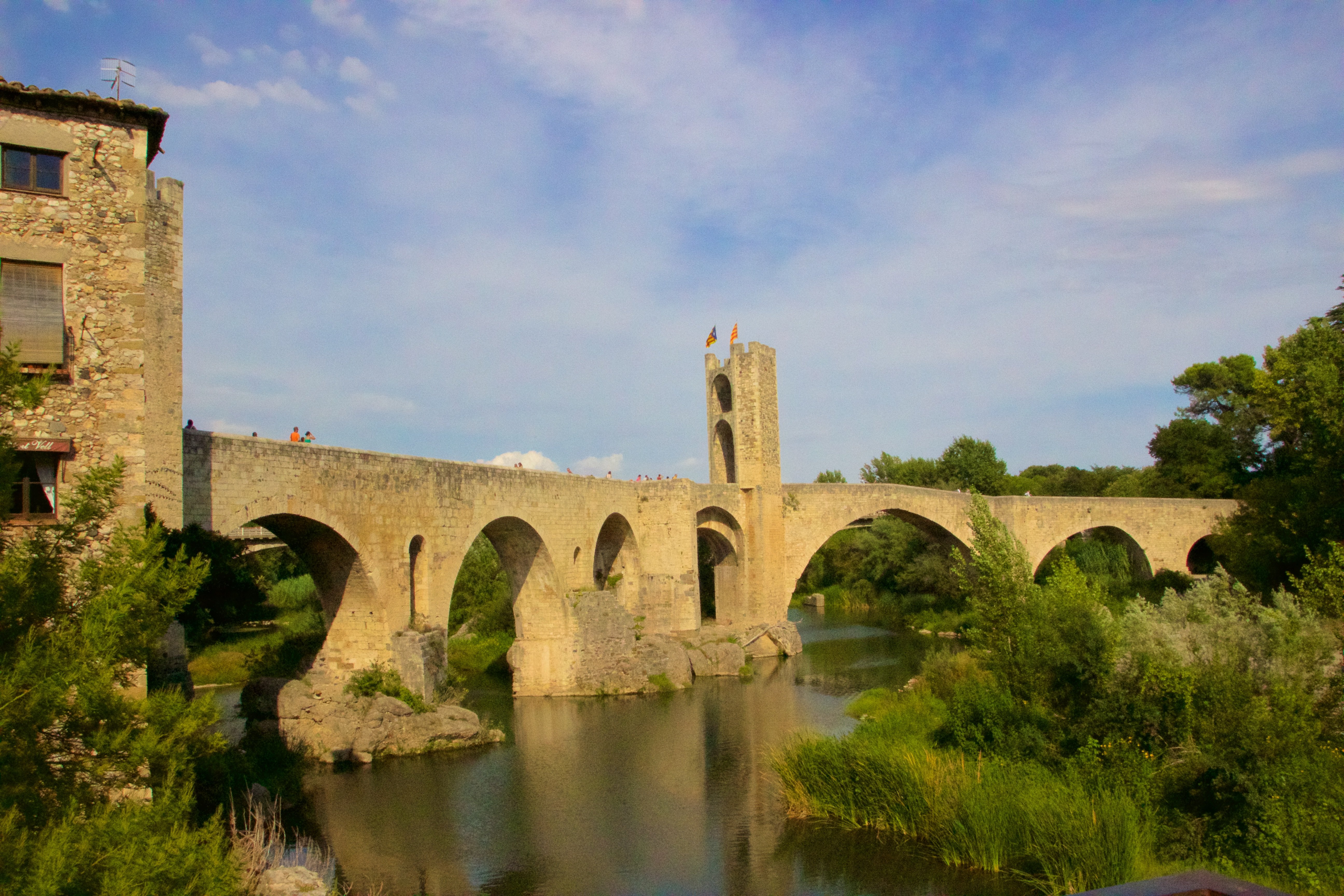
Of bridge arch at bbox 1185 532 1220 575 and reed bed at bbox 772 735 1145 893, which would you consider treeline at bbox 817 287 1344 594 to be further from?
reed bed at bbox 772 735 1145 893

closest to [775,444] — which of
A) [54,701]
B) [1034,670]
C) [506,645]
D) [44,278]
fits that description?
[506,645]

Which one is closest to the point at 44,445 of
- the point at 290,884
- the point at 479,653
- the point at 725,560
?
the point at 290,884

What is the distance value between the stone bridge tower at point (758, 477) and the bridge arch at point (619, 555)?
10.6 feet

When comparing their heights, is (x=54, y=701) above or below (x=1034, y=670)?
above

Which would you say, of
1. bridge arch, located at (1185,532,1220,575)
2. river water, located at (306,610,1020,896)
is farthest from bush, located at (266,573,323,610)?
bridge arch, located at (1185,532,1220,575)

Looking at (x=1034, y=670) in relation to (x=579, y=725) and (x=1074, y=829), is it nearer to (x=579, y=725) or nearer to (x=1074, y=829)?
(x=1074, y=829)

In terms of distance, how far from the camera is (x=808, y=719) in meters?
15.1

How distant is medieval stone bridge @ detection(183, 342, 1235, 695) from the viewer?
12.0 metres

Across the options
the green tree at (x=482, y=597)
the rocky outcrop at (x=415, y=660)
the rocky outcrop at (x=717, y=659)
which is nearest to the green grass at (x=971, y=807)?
the rocky outcrop at (x=415, y=660)

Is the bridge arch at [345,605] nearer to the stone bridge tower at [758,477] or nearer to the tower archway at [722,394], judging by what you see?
the stone bridge tower at [758,477]

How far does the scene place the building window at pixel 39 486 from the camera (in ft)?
21.2

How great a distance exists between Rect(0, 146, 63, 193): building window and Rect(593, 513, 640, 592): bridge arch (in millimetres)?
14562

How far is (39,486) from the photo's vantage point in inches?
258

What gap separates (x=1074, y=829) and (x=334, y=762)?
29.5 ft
